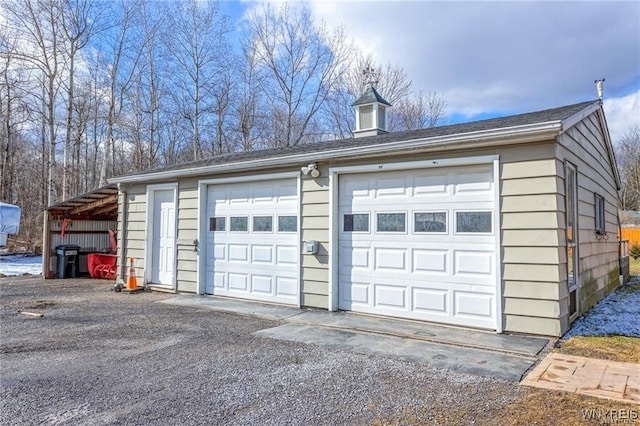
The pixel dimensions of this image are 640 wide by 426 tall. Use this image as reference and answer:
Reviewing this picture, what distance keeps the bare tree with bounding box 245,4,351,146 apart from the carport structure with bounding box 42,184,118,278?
9520 millimetres

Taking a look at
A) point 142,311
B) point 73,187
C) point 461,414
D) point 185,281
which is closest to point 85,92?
point 73,187

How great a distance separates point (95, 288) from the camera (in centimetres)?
938

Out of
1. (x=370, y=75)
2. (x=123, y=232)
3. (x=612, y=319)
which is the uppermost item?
(x=370, y=75)

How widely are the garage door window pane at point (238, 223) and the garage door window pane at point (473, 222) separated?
3.87 metres

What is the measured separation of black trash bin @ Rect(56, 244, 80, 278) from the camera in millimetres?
11266

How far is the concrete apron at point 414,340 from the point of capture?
3977 mm

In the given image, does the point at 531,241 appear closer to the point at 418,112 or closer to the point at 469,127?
the point at 469,127

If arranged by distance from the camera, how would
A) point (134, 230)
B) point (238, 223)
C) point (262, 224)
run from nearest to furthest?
point (262, 224)
point (238, 223)
point (134, 230)

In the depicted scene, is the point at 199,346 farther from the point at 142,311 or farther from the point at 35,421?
the point at 142,311

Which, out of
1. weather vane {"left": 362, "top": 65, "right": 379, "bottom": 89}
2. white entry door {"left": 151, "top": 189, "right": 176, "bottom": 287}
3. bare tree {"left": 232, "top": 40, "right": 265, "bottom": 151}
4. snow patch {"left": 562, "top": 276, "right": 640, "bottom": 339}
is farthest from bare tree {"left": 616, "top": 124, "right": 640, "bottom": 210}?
white entry door {"left": 151, "top": 189, "right": 176, "bottom": 287}

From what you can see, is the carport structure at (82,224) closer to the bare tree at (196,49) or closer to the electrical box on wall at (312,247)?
the electrical box on wall at (312,247)

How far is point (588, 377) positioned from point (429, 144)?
316 centimetres

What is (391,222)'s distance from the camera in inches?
238

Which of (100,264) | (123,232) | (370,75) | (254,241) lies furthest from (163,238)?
(370,75)
